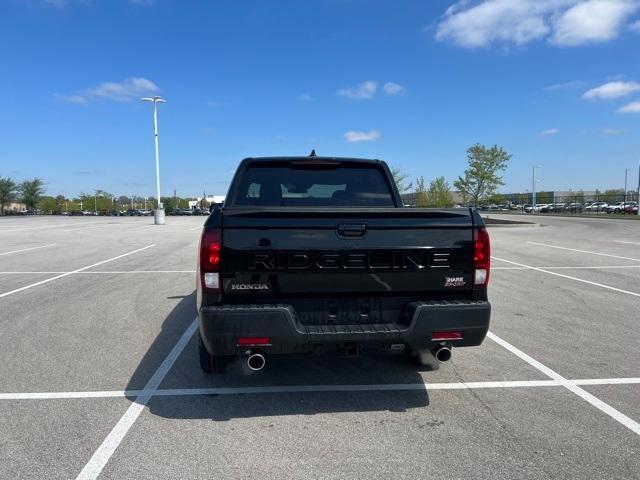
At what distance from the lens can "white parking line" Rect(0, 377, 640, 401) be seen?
3.80 m

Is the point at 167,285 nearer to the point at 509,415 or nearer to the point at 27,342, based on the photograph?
the point at 27,342

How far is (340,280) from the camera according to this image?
3.29 meters

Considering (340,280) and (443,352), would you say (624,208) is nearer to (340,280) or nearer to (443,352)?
(443,352)

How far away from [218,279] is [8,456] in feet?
5.37

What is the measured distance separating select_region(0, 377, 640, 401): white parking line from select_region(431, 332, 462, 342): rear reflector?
848mm

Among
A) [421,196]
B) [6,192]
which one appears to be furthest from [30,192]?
[421,196]

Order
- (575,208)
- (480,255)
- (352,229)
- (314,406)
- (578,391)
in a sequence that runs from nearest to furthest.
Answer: (352,229)
(480,255)
(314,406)
(578,391)
(575,208)

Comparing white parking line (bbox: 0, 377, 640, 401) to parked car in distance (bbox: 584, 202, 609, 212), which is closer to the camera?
white parking line (bbox: 0, 377, 640, 401)

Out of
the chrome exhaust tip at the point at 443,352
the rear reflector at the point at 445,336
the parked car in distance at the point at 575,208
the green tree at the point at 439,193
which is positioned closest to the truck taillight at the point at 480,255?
the rear reflector at the point at 445,336

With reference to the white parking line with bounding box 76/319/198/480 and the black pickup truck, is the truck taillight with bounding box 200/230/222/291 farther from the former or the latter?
the white parking line with bounding box 76/319/198/480

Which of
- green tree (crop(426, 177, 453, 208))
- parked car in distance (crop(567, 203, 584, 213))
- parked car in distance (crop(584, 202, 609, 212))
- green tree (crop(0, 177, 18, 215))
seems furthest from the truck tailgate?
green tree (crop(0, 177, 18, 215))

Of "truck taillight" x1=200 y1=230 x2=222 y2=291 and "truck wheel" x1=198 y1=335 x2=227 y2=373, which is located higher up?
"truck taillight" x1=200 y1=230 x2=222 y2=291

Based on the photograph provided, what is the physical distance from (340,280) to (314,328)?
38 cm

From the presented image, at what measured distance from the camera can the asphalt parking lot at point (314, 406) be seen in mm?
2818
